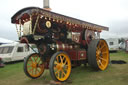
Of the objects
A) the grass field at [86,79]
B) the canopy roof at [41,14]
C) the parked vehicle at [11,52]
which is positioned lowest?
the grass field at [86,79]

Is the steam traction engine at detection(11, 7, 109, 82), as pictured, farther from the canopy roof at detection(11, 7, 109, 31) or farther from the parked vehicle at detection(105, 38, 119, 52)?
the parked vehicle at detection(105, 38, 119, 52)

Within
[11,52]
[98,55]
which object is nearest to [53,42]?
[98,55]

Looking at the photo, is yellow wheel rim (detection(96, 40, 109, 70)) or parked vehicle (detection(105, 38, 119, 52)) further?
parked vehicle (detection(105, 38, 119, 52))

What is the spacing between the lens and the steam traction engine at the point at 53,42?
4.02m

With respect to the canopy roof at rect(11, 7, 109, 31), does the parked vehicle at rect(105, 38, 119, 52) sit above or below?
below

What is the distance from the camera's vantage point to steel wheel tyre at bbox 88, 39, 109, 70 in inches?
201

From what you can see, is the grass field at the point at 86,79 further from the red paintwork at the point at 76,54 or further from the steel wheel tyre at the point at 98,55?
the red paintwork at the point at 76,54

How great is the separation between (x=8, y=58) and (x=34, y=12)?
7.15m

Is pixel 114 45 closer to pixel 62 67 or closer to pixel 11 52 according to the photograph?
pixel 11 52

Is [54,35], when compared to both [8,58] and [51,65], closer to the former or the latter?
[51,65]

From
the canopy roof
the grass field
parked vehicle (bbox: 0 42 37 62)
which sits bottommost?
the grass field

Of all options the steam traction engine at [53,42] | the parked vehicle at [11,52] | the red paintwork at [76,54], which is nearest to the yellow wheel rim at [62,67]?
the steam traction engine at [53,42]

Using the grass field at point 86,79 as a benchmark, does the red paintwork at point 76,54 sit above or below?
above

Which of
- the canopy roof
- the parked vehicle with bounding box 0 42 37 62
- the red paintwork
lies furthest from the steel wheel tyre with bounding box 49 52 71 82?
the parked vehicle with bounding box 0 42 37 62
